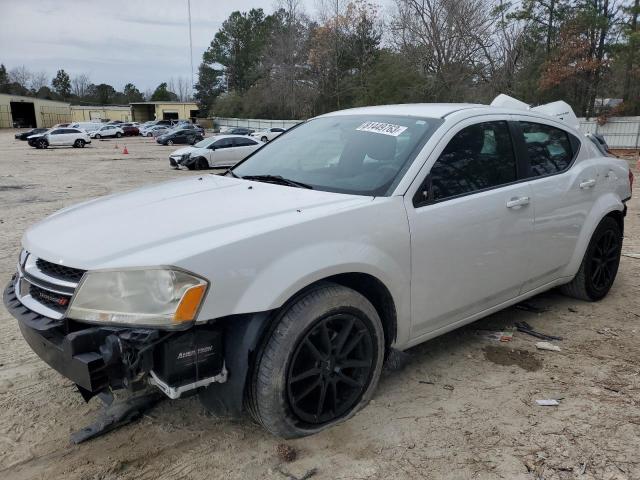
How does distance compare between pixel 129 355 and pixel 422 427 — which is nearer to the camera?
pixel 129 355

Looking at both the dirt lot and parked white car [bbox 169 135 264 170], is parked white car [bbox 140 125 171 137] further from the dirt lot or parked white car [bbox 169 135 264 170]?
the dirt lot

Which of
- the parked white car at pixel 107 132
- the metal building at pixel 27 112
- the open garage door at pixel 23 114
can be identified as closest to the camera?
the parked white car at pixel 107 132

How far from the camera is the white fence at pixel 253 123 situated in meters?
57.5

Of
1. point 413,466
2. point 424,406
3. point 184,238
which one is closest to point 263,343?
point 184,238

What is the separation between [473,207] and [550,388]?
48.1 inches

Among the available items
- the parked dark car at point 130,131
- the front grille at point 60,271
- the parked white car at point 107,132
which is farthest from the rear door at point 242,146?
the parked dark car at point 130,131

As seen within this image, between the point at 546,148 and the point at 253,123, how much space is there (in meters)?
62.3

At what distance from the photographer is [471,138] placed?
354cm

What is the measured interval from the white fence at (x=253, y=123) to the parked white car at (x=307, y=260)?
50.5 meters

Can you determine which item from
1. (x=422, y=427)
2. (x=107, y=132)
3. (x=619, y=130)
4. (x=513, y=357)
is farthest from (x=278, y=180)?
(x=107, y=132)

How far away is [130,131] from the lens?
2299 inches

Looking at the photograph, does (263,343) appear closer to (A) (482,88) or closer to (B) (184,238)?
(B) (184,238)

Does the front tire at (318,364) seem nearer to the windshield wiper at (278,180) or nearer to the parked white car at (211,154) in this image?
the windshield wiper at (278,180)

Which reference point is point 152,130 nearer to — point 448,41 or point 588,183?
point 448,41
